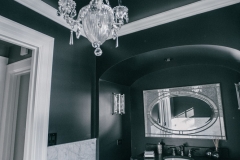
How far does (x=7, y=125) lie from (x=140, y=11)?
2.25 m

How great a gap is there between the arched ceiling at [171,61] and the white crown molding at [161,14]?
34cm

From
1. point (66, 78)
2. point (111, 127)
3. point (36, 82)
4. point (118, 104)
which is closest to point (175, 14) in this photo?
point (66, 78)

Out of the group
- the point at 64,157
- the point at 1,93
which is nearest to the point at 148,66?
the point at 64,157

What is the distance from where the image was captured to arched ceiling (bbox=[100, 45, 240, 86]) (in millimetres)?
2074

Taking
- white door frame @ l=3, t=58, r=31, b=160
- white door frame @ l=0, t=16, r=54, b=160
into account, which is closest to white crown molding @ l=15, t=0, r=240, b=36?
white door frame @ l=0, t=16, r=54, b=160

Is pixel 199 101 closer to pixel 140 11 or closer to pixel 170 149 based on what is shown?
pixel 170 149

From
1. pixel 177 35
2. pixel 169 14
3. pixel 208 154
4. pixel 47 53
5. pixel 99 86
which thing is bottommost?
pixel 208 154

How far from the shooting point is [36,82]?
1826 millimetres

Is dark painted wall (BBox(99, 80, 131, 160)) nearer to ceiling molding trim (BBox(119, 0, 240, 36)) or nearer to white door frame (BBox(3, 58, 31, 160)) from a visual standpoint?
ceiling molding trim (BBox(119, 0, 240, 36))

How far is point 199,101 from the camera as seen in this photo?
9.16ft

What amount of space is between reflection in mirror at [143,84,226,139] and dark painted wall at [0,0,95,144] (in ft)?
3.72

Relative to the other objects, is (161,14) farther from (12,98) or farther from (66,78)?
(12,98)

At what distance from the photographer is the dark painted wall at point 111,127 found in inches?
101

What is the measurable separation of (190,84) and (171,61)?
21.3 inches
